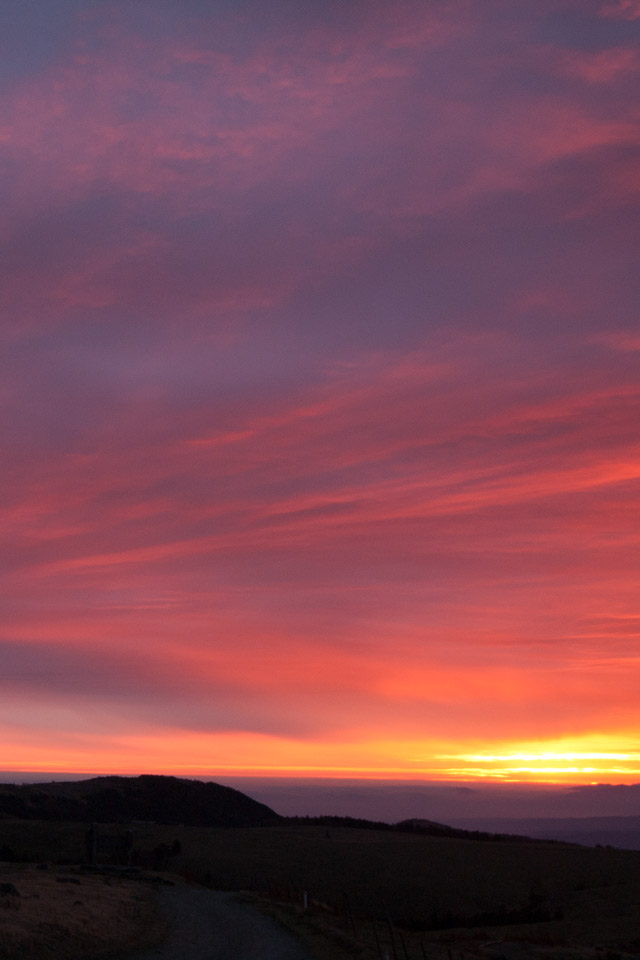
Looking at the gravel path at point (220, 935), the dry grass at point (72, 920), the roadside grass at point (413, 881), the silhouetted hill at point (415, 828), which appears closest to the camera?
the dry grass at point (72, 920)

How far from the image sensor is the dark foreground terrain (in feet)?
132

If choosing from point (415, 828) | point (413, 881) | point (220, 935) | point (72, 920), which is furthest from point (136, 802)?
point (72, 920)

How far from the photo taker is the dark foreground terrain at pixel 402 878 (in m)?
40.1

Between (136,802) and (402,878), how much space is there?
182ft

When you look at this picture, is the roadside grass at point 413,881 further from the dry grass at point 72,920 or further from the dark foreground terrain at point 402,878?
the dry grass at point 72,920

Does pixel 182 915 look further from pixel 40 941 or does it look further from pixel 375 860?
pixel 375 860

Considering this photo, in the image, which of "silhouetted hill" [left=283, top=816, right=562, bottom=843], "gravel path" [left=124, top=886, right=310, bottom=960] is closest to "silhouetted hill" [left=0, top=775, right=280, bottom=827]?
"silhouetted hill" [left=283, top=816, right=562, bottom=843]

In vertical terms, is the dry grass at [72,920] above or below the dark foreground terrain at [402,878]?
above

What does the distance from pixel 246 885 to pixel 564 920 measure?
22174 mm

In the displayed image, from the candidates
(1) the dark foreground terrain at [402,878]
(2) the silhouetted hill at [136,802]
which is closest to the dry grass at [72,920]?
(1) the dark foreground terrain at [402,878]

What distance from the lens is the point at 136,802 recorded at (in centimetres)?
10706

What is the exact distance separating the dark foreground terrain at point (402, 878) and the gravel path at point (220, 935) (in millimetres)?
1464

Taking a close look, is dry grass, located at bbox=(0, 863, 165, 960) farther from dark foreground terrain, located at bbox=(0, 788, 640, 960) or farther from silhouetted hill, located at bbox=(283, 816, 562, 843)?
silhouetted hill, located at bbox=(283, 816, 562, 843)

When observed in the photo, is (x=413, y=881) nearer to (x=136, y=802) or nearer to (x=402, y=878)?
(x=402, y=878)
